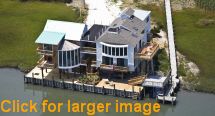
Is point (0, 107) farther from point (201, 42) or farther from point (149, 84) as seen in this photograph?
point (201, 42)

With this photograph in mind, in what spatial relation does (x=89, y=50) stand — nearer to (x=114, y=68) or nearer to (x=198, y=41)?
(x=114, y=68)

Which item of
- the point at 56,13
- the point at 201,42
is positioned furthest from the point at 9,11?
the point at 201,42

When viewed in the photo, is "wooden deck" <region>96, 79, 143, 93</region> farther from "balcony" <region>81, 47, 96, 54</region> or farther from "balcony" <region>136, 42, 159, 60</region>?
"balcony" <region>136, 42, 159, 60</region>

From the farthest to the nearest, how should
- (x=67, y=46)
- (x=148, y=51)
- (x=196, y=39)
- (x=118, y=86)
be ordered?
(x=196, y=39) < (x=148, y=51) < (x=67, y=46) < (x=118, y=86)

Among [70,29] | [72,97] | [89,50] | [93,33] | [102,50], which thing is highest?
[70,29]

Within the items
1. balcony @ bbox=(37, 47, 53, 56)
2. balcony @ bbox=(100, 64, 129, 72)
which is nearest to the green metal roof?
balcony @ bbox=(37, 47, 53, 56)

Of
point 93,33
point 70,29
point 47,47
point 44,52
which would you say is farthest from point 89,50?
point 44,52

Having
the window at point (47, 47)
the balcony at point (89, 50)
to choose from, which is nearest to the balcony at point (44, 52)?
the window at point (47, 47)

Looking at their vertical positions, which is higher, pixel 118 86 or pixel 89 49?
pixel 89 49
